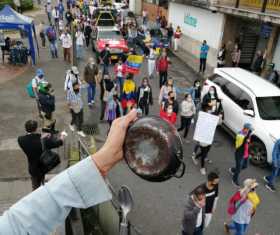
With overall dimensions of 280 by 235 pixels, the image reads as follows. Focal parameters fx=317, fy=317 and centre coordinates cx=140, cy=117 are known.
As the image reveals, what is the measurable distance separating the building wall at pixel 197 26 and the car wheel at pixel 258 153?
9.82m

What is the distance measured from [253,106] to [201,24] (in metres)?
11.7

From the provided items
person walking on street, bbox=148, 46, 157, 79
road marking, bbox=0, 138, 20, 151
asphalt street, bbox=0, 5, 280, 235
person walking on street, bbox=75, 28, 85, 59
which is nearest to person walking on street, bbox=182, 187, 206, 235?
asphalt street, bbox=0, 5, 280, 235

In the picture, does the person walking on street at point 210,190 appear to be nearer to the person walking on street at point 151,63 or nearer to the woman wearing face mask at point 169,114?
the woman wearing face mask at point 169,114

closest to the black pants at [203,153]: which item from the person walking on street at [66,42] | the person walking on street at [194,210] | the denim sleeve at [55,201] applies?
the person walking on street at [194,210]

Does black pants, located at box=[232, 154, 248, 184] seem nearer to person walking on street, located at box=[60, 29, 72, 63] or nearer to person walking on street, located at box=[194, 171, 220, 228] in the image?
person walking on street, located at box=[194, 171, 220, 228]

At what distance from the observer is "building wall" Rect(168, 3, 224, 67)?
57.4 ft

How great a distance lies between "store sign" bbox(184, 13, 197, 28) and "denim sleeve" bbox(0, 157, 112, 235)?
65.7 feet

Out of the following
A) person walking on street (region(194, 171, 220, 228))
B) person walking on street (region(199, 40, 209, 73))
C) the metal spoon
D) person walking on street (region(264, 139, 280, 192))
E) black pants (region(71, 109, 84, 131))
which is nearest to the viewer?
the metal spoon

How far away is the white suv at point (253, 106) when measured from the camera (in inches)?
328

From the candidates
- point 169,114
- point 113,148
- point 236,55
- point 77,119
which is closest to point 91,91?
point 77,119

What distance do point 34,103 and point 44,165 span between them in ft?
21.4

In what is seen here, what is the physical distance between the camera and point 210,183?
5.18 m

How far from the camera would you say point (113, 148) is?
156 centimetres

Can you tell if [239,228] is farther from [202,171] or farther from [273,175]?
[202,171]
